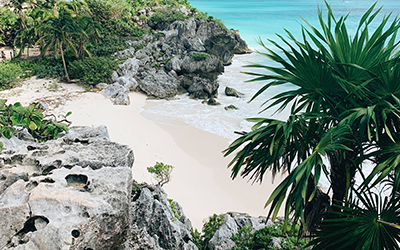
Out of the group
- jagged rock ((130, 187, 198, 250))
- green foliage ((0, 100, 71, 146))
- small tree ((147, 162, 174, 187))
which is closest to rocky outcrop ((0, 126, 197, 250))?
jagged rock ((130, 187, 198, 250))

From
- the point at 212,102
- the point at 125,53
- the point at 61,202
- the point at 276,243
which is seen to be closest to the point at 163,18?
the point at 125,53

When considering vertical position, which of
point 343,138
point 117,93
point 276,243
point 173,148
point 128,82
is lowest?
point 173,148

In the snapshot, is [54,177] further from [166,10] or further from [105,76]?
[166,10]

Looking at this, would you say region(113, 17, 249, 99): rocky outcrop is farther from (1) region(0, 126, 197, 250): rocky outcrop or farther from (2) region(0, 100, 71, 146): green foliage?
(1) region(0, 126, 197, 250): rocky outcrop

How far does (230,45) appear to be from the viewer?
32.8 meters

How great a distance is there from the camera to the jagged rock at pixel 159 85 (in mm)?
21094

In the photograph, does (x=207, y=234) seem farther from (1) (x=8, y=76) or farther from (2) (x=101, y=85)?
(1) (x=8, y=76)

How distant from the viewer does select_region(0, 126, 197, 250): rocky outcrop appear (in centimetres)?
359

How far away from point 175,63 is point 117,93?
21.7ft

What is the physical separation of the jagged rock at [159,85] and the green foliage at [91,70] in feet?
8.47

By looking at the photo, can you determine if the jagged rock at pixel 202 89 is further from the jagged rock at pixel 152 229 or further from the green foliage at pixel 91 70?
the jagged rock at pixel 152 229

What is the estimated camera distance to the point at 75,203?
378 cm

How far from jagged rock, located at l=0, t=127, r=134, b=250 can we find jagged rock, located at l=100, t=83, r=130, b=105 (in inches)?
533

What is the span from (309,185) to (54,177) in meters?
3.51
